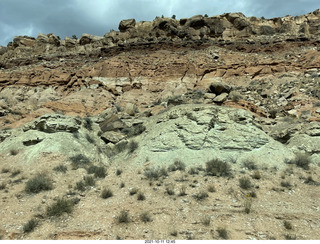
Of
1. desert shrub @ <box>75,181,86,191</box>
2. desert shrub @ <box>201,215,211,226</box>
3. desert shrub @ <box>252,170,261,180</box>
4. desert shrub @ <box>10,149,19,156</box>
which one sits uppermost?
desert shrub @ <box>10,149,19,156</box>

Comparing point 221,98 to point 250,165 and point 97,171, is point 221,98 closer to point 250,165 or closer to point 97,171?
point 250,165

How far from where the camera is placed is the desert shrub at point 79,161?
472 inches

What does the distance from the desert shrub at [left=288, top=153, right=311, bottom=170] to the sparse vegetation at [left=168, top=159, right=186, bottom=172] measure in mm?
5393

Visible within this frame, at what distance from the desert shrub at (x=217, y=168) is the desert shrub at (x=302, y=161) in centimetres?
343

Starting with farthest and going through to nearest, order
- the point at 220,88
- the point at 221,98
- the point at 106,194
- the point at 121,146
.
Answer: the point at 220,88
the point at 221,98
the point at 121,146
the point at 106,194

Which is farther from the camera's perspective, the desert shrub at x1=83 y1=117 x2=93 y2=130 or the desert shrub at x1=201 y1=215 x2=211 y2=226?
the desert shrub at x1=83 y1=117 x2=93 y2=130

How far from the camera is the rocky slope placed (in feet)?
25.7

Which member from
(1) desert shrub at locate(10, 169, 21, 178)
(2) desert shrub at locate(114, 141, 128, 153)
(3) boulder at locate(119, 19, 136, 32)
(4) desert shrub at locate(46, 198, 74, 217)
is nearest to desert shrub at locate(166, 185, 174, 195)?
(4) desert shrub at locate(46, 198, 74, 217)

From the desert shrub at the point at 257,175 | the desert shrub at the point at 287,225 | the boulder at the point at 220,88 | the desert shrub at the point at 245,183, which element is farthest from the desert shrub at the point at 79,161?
the boulder at the point at 220,88

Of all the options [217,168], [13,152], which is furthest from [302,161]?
[13,152]

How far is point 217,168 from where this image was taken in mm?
11156

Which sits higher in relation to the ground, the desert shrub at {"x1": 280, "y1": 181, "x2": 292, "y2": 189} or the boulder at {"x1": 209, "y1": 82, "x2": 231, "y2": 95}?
the boulder at {"x1": 209, "y1": 82, "x2": 231, "y2": 95}

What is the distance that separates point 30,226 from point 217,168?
25.5 ft

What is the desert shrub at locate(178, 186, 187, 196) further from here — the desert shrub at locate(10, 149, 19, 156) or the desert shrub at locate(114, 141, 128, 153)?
the desert shrub at locate(10, 149, 19, 156)
